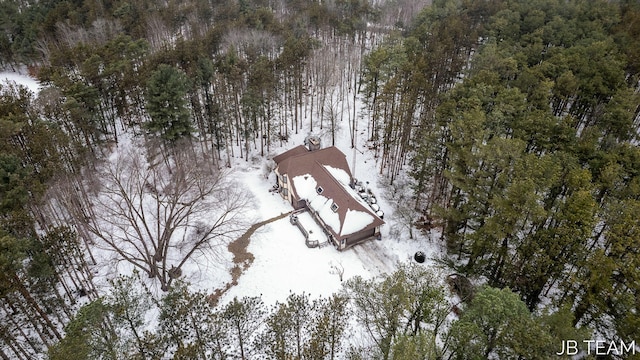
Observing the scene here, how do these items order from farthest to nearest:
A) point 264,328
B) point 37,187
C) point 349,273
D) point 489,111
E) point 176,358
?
1. point 489,111
2. point 349,273
3. point 264,328
4. point 37,187
5. point 176,358

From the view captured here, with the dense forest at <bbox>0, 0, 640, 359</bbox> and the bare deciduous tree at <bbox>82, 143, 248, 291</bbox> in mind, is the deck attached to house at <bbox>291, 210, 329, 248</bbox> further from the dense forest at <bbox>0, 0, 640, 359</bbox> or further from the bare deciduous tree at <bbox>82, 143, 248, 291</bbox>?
the dense forest at <bbox>0, 0, 640, 359</bbox>

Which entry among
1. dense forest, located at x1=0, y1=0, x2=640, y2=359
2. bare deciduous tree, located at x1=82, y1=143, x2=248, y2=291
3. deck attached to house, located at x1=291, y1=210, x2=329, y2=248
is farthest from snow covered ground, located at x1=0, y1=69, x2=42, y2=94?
deck attached to house, located at x1=291, y1=210, x2=329, y2=248

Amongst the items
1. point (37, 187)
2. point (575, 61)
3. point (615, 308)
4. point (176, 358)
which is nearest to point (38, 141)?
point (37, 187)

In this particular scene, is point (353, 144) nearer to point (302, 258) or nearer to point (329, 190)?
point (329, 190)

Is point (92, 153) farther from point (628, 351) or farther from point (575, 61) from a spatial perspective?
point (575, 61)

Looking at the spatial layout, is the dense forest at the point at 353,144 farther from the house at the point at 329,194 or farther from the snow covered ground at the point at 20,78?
the house at the point at 329,194

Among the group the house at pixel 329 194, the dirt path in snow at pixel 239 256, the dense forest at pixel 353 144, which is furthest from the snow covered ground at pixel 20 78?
the dirt path in snow at pixel 239 256
